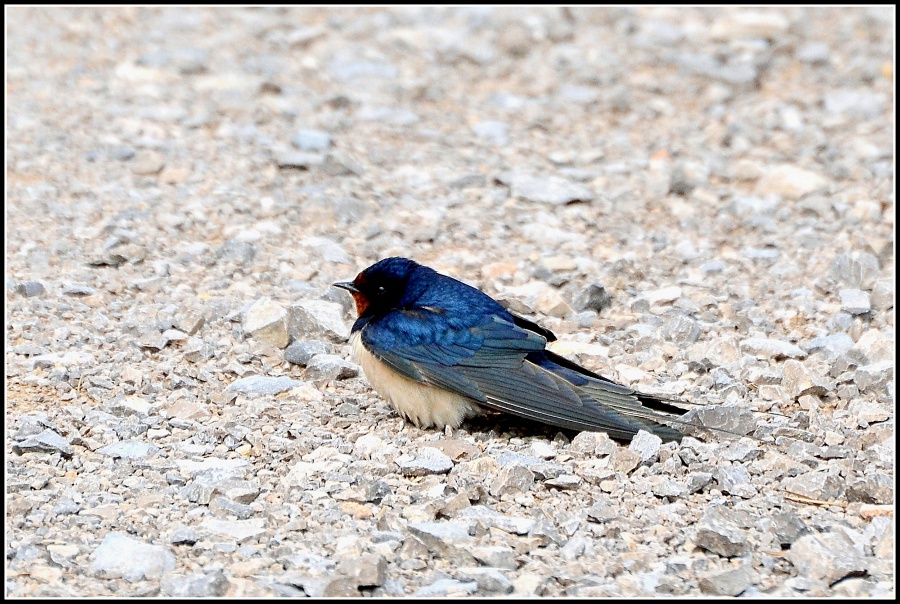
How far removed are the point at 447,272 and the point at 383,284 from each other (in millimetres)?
1233

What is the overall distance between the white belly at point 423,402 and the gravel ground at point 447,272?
69mm

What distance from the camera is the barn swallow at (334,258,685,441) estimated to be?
14.9ft

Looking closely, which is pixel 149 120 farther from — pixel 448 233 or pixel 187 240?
pixel 448 233

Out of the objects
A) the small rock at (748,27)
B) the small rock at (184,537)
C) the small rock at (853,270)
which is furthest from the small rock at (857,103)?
the small rock at (184,537)

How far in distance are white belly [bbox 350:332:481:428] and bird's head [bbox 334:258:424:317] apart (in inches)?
12.2

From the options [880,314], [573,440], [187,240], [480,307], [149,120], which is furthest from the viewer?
[149,120]

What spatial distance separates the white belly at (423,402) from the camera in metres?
4.66

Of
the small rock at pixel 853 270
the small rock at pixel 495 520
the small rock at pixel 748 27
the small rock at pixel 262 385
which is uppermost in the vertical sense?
the small rock at pixel 748 27

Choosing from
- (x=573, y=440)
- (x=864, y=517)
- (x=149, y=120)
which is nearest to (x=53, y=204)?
(x=149, y=120)

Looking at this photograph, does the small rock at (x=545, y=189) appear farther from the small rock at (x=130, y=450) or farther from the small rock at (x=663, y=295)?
the small rock at (x=130, y=450)

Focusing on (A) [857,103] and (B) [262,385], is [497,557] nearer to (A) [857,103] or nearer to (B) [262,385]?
(B) [262,385]

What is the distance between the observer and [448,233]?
6.56 metres

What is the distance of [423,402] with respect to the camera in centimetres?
467

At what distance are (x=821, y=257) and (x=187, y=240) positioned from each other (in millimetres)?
3085
